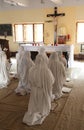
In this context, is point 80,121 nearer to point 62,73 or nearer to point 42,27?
point 62,73

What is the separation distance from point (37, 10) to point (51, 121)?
788 centimetres

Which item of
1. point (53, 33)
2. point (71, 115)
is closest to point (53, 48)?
point (53, 33)

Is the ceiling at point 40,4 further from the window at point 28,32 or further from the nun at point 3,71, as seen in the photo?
the nun at point 3,71

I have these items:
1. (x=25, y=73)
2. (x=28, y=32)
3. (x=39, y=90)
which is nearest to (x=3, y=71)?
(x=25, y=73)

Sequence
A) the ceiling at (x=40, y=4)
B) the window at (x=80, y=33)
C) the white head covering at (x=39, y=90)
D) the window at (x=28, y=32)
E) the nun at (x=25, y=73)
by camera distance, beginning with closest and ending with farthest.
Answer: the white head covering at (x=39, y=90)
the nun at (x=25, y=73)
the ceiling at (x=40, y=4)
the window at (x=80, y=33)
the window at (x=28, y=32)

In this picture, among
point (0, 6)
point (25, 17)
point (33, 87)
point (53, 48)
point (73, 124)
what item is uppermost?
point (0, 6)

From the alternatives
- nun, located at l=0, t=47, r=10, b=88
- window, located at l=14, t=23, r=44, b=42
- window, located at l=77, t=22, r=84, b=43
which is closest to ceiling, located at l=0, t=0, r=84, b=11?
window, located at l=14, t=23, r=44, b=42

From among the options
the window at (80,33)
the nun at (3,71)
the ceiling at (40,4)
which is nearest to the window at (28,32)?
the ceiling at (40,4)

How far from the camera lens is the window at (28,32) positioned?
10039 millimetres

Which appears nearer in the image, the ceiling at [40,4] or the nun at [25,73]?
the nun at [25,73]

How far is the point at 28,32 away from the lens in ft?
33.8

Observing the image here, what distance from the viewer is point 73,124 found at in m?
2.85

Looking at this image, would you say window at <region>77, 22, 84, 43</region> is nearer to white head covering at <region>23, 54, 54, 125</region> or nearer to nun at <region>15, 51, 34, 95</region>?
nun at <region>15, 51, 34, 95</region>

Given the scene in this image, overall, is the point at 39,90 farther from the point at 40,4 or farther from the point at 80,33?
the point at 40,4
